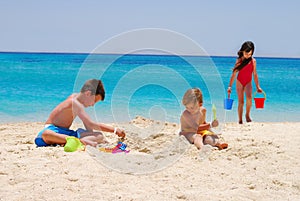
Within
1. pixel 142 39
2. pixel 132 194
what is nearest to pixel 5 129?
pixel 142 39

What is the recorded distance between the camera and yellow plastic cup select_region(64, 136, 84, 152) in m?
4.31

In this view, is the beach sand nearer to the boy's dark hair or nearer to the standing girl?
the boy's dark hair

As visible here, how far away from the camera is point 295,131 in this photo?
A: 542 cm

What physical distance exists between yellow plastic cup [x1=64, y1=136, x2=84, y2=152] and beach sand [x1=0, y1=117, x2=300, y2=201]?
11 cm

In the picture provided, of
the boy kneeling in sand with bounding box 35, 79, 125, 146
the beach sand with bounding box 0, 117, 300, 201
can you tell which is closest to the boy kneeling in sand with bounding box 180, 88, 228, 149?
the beach sand with bounding box 0, 117, 300, 201

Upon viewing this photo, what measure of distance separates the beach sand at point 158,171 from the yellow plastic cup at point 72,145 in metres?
0.11

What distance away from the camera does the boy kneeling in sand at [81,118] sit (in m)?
4.63

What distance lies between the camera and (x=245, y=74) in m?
6.79

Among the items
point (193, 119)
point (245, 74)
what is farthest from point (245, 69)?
point (193, 119)

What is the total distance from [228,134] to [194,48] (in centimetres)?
143

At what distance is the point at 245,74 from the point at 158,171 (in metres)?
3.64

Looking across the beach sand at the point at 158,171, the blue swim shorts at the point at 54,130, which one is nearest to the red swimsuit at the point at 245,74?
the beach sand at the point at 158,171

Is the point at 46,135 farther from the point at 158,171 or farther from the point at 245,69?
the point at 245,69

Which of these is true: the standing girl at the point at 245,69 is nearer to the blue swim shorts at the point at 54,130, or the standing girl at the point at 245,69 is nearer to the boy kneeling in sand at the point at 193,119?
the boy kneeling in sand at the point at 193,119
